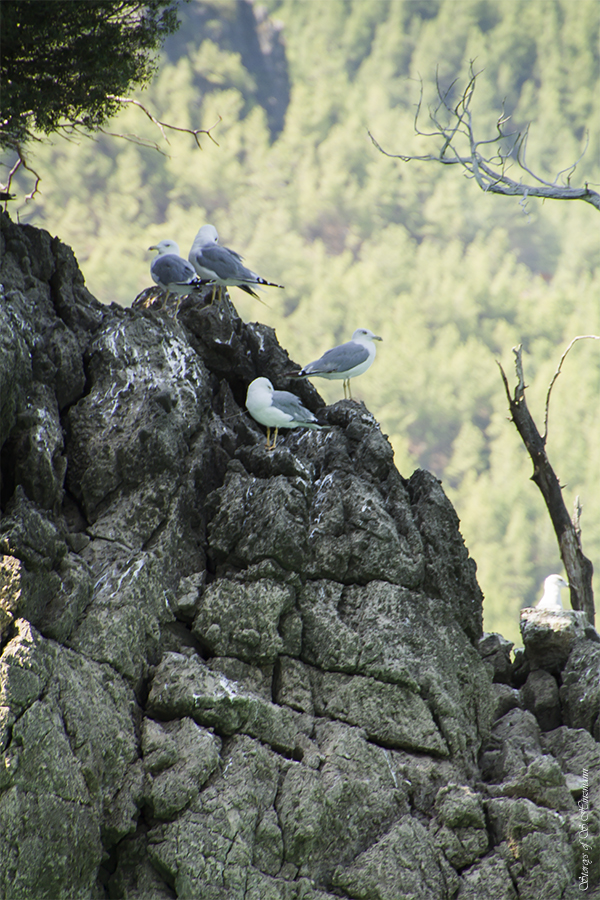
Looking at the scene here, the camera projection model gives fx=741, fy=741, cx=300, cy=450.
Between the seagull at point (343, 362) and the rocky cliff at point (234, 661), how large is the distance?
76 cm

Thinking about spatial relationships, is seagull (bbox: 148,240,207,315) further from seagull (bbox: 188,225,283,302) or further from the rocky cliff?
the rocky cliff

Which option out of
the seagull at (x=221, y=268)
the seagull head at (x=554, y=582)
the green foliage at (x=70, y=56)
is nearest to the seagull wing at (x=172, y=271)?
the seagull at (x=221, y=268)

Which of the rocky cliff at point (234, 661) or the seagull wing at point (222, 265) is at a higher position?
the seagull wing at point (222, 265)

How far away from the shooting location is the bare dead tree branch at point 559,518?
10289 millimetres

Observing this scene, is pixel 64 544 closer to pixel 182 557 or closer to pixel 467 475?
pixel 182 557

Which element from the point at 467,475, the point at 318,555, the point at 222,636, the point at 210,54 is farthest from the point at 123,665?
the point at 210,54

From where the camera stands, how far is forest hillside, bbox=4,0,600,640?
50.6 metres

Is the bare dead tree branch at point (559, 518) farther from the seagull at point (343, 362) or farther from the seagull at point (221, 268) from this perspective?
the seagull at point (221, 268)

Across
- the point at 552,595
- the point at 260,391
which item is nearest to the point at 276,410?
the point at 260,391

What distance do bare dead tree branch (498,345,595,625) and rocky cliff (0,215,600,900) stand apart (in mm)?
2841

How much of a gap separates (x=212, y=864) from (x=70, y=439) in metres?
3.47

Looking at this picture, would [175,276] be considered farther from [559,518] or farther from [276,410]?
[559,518]

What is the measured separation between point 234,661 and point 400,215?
62.9 m

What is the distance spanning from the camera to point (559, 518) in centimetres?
1044
